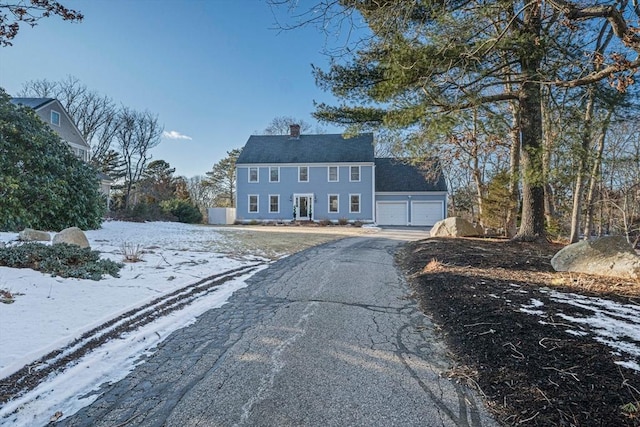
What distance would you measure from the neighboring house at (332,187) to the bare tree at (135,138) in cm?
955

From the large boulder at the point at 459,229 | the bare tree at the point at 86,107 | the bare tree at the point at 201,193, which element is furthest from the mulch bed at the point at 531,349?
the bare tree at the point at 201,193

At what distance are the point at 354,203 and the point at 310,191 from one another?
353cm

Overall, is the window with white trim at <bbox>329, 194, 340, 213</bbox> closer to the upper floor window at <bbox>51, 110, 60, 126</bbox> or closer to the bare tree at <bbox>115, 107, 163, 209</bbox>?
the bare tree at <bbox>115, 107, 163, 209</bbox>

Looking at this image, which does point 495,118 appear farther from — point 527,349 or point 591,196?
point 527,349

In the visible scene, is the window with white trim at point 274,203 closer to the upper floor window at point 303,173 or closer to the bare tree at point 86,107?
the upper floor window at point 303,173

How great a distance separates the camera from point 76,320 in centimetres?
371

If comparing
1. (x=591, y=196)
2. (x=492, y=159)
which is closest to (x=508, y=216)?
(x=591, y=196)

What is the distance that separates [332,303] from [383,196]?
73.6 ft

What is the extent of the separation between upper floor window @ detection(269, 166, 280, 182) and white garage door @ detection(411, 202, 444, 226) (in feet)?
34.7

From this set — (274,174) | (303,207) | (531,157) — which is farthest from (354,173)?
(531,157)

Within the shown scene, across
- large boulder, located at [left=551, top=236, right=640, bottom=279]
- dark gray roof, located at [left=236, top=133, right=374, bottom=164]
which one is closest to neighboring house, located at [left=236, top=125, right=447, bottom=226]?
dark gray roof, located at [left=236, top=133, right=374, bottom=164]

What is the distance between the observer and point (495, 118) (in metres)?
9.94

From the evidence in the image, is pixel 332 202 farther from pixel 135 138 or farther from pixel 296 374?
pixel 296 374

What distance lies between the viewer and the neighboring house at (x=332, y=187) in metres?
25.9
